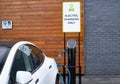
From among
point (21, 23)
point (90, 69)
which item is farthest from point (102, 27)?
point (21, 23)

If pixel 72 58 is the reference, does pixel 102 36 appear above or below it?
above

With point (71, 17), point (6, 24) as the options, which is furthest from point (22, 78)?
point (6, 24)

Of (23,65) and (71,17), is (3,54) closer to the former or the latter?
(23,65)

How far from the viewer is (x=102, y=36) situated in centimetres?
1120

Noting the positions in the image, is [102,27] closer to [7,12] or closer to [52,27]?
[52,27]

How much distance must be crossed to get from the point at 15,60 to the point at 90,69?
21.2 feet

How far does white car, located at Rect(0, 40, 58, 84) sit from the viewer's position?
15.0ft

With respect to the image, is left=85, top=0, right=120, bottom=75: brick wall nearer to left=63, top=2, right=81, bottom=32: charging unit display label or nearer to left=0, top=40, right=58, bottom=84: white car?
left=63, top=2, right=81, bottom=32: charging unit display label

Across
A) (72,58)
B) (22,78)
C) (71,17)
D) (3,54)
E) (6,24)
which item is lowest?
(72,58)

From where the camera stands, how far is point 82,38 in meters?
11.1

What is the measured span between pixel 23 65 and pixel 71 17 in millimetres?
3065

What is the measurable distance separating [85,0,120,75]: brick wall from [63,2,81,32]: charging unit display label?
315 centimetres

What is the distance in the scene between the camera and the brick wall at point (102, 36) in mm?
11148

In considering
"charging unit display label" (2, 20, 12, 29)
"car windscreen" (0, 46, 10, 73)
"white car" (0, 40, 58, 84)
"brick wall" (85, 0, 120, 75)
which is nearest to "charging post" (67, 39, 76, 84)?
"white car" (0, 40, 58, 84)
